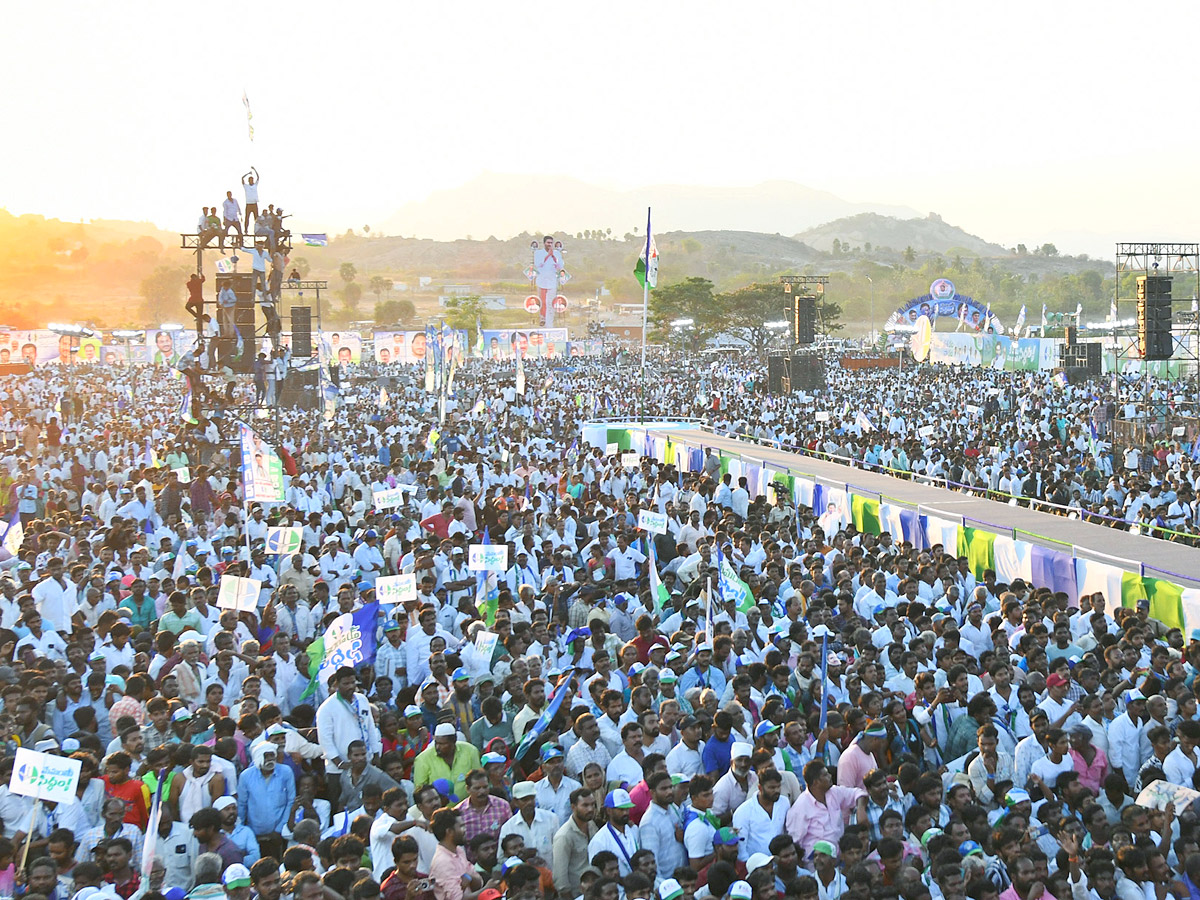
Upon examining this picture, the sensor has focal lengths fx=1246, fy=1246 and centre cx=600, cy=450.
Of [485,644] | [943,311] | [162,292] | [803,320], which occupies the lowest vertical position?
[485,644]

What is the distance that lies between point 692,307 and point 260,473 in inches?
2915

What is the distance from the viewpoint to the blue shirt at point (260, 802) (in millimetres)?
7250

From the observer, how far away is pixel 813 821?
22.2 feet

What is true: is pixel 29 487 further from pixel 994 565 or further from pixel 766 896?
pixel 766 896

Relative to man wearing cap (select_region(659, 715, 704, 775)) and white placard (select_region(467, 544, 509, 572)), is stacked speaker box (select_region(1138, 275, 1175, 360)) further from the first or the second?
man wearing cap (select_region(659, 715, 704, 775))

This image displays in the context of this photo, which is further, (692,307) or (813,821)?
(692,307)

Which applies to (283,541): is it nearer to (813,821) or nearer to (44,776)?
(44,776)

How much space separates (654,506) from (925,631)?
25.5ft

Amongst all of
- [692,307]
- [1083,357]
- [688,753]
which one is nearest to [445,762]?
[688,753]

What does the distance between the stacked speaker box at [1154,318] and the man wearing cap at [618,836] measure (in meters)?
24.2

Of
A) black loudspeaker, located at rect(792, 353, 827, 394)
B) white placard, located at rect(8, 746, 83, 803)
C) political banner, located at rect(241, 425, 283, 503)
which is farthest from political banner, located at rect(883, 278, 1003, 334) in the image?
white placard, located at rect(8, 746, 83, 803)

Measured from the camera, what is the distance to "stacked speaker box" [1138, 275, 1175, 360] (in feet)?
88.9

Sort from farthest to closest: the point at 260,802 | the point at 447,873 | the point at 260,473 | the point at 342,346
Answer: the point at 342,346, the point at 260,473, the point at 260,802, the point at 447,873

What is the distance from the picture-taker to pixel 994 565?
1491cm
